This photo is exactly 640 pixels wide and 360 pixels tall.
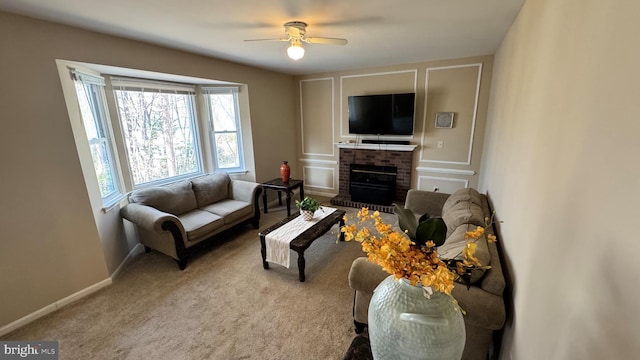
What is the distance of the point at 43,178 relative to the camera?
2135mm

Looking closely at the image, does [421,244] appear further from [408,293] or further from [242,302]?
[242,302]

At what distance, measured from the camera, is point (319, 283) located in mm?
2584

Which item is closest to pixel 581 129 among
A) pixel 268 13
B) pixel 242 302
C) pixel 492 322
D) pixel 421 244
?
pixel 421 244

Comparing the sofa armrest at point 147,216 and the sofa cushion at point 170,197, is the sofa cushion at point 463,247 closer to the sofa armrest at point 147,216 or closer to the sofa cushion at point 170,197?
the sofa armrest at point 147,216

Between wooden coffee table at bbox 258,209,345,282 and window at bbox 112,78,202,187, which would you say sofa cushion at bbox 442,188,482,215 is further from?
window at bbox 112,78,202,187

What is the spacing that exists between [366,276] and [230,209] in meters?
2.33

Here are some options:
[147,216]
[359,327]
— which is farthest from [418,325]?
[147,216]

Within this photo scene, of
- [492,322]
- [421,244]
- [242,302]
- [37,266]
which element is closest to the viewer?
[421,244]

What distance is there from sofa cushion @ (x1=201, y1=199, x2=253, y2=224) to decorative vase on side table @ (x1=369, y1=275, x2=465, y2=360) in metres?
2.78

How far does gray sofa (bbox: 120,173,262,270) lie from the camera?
9.02ft

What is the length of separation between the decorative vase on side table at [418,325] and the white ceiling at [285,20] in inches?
76.2

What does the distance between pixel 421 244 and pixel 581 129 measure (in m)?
0.61

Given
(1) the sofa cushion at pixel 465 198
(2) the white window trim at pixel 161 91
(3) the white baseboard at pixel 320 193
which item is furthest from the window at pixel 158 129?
(1) the sofa cushion at pixel 465 198

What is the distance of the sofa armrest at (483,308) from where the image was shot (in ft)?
4.46
